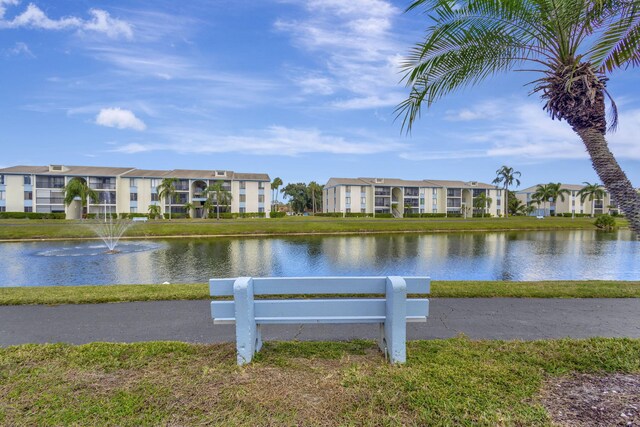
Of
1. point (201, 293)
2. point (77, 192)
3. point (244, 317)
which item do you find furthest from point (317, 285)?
point (77, 192)

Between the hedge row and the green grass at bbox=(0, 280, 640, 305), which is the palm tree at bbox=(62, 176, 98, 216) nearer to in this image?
the hedge row

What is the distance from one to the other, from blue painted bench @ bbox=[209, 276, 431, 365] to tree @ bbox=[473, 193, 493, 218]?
94757 mm

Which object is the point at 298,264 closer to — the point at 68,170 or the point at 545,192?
the point at 68,170

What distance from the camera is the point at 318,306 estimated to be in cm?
397

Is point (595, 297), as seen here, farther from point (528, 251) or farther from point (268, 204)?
point (268, 204)

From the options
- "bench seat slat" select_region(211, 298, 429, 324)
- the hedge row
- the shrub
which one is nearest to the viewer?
"bench seat slat" select_region(211, 298, 429, 324)

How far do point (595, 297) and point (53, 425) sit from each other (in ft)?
30.0

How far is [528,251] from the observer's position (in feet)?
85.8

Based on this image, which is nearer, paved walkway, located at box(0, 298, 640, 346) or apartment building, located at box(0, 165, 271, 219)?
paved walkway, located at box(0, 298, 640, 346)

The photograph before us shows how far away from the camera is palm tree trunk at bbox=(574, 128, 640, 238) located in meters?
4.29

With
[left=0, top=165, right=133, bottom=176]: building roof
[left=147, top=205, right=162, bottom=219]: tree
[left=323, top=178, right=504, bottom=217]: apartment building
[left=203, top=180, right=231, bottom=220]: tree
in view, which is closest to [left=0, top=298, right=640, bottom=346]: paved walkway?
[left=203, top=180, right=231, bottom=220]: tree

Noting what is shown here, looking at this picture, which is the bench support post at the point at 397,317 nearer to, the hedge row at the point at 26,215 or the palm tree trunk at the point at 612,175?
the palm tree trunk at the point at 612,175

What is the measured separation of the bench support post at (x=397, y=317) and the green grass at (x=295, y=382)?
159mm

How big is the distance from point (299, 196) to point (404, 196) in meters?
35.5
